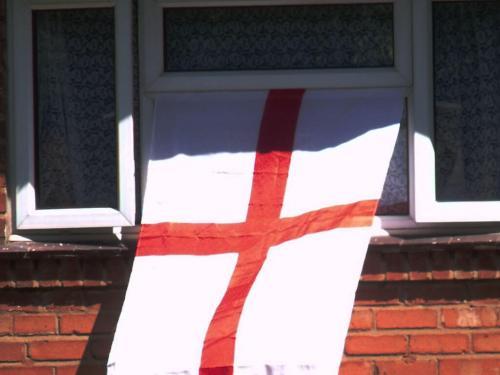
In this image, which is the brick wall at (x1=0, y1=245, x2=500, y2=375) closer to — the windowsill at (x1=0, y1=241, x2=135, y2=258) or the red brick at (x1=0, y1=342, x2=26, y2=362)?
the windowsill at (x1=0, y1=241, x2=135, y2=258)

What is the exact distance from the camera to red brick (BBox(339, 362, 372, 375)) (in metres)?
4.05

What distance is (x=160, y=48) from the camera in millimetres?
4195

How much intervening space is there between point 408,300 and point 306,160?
0.70m

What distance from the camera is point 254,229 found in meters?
3.82


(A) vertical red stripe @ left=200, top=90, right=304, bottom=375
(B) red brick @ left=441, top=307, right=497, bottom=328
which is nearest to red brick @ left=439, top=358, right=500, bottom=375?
(B) red brick @ left=441, top=307, right=497, bottom=328

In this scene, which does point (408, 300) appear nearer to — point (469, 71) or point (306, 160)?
point (306, 160)

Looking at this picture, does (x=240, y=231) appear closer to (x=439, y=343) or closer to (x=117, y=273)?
(x=117, y=273)

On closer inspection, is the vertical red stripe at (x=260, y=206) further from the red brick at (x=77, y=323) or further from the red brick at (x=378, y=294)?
the red brick at (x=77, y=323)

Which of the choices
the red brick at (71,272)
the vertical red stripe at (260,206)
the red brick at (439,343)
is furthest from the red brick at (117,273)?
the red brick at (439,343)

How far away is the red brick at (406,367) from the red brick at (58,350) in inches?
46.5

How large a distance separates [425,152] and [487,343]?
79 cm

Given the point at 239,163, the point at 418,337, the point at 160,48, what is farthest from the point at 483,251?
the point at 160,48

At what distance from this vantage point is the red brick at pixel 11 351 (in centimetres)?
412

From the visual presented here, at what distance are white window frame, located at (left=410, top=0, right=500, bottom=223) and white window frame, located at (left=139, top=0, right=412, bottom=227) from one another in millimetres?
54
